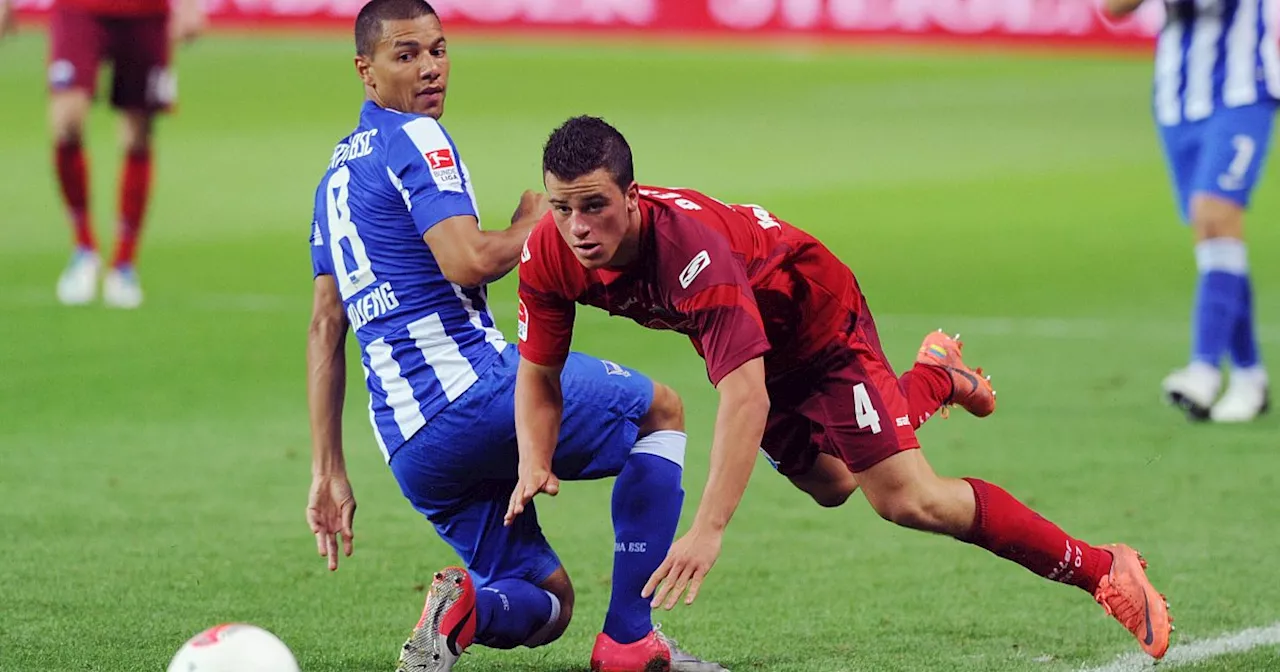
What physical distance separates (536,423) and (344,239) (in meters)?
0.72

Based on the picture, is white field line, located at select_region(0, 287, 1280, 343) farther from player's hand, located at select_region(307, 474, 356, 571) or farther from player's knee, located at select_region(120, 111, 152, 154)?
player's hand, located at select_region(307, 474, 356, 571)

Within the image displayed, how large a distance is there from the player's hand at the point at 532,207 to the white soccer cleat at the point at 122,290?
7.06 m

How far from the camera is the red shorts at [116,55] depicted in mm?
11750

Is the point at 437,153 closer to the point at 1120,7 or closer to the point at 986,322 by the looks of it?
the point at 1120,7

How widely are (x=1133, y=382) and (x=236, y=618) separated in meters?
5.42

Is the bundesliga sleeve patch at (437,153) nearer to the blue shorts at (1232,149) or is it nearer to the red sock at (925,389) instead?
the red sock at (925,389)

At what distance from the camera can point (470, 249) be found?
4.77m

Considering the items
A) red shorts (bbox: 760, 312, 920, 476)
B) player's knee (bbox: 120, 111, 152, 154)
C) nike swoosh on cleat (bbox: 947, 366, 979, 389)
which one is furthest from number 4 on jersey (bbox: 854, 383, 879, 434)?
player's knee (bbox: 120, 111, 152, 154)

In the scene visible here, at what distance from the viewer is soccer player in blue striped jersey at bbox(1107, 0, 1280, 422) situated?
8.72 meters

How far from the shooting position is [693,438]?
838cm

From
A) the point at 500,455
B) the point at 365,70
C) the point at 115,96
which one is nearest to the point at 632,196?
the point at 500,455

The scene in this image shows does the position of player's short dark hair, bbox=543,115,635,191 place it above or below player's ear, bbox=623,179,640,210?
above

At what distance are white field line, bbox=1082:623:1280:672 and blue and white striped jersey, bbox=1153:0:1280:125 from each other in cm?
405

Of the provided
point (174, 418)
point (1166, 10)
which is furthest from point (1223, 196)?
point (174, 418)
